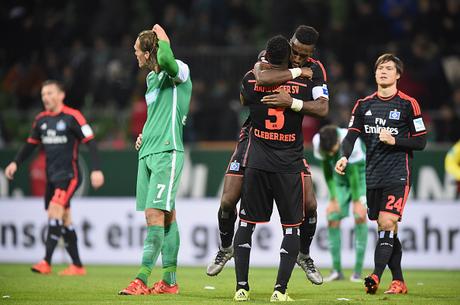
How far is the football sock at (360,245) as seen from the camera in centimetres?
1357

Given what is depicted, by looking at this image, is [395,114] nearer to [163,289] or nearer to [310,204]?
[310,204]

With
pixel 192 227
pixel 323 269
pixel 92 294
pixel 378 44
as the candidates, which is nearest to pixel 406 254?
pixel 323 269

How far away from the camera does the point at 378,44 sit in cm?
2053

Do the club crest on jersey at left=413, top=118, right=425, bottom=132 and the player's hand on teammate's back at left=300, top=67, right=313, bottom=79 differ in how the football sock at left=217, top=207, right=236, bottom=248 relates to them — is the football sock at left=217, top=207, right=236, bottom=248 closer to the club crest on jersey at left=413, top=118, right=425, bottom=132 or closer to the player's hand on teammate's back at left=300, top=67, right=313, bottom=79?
the player's hand on teammate's back at left=300, top=67, right=313, bottom=79

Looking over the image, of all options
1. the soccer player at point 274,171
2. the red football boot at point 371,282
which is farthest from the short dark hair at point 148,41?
the red football boot at point 371,282

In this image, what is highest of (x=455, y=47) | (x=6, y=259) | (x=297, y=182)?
(x=455, y=47)

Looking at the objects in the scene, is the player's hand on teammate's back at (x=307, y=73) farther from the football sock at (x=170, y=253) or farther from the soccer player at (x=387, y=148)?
the football sock at (x=170, y=253)

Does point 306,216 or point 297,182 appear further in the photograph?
point 306,216

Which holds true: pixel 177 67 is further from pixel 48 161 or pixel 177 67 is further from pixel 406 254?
pixel 406 254

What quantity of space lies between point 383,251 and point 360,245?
2.96 m

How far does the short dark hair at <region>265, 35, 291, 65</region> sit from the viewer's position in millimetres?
9422

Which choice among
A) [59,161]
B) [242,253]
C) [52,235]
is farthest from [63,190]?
[242,253]

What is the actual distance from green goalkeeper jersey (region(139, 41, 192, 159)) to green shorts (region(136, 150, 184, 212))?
0.08 m

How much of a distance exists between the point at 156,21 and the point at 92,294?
12.0 metres
